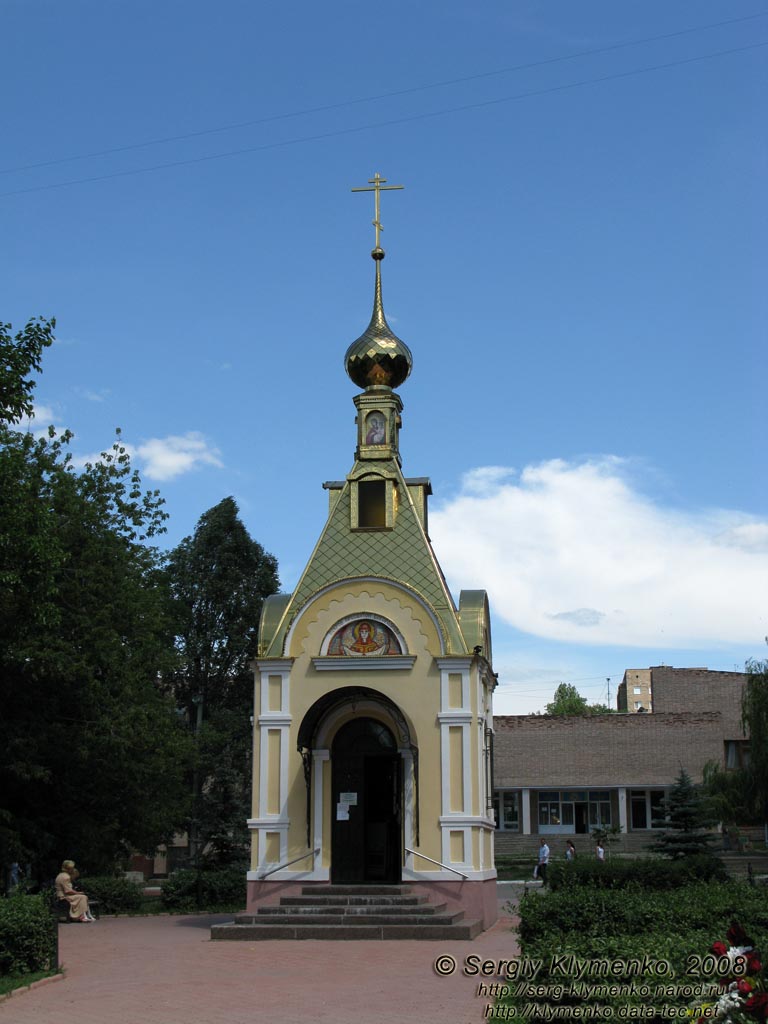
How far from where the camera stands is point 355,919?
16.0m

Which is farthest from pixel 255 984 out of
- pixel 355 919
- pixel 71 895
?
pixel 71 895

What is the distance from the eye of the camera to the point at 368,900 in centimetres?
1650

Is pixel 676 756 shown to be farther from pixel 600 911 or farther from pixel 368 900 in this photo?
pixel 600 911

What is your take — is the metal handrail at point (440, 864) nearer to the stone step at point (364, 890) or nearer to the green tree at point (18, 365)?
the stone step at point (364, 890)

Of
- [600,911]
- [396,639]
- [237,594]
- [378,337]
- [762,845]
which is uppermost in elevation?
[378,337]

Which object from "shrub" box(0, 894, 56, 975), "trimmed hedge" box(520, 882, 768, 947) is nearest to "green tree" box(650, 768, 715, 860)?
"trimmed hedge" box(520, 882, 768, 947)

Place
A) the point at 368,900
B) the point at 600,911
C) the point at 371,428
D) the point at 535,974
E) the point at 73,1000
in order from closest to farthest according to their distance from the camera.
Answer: the point at 535,974, the point at 600,911, the point at 73,1000, the point at 368,900, the point at 371,428

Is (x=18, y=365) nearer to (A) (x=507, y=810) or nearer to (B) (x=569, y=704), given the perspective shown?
(A) (x=507, y=810)

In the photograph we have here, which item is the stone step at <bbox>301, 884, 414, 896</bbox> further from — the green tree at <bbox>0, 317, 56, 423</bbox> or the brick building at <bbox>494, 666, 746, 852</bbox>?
the brick building at <bbox>494, 666, 746, 852</bbox>

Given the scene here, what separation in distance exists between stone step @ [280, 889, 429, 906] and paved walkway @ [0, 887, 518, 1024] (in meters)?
1.21

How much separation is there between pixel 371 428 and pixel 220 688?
1806cm

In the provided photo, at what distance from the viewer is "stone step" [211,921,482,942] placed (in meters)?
15.4

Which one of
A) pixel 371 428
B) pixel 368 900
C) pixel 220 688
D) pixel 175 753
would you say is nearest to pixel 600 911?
pixel 368 900

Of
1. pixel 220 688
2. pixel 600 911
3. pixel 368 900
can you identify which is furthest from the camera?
pixel 220 688
